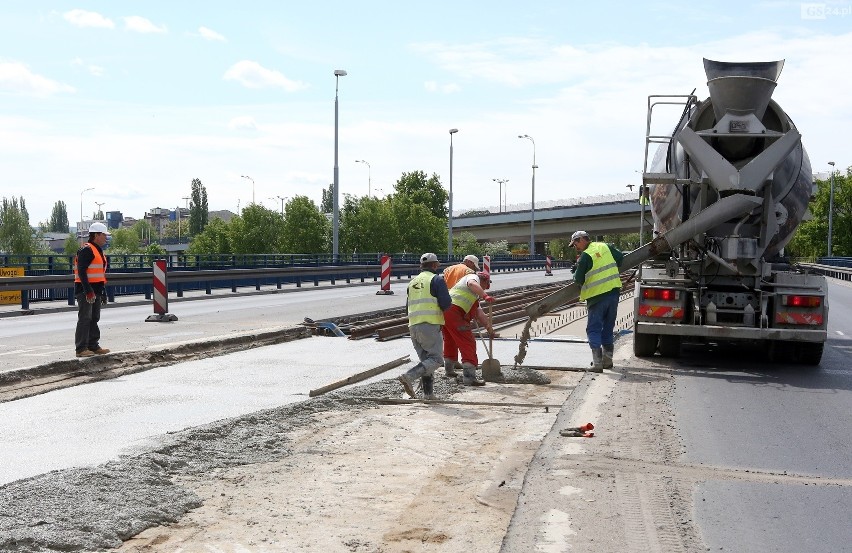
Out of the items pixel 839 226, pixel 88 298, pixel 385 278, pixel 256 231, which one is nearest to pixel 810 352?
pixel 88 298

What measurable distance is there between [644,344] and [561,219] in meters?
82.0

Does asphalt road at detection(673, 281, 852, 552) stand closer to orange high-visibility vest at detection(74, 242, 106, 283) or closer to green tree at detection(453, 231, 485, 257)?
orange high-visibility vest at detection(74, 242, 106, 283)

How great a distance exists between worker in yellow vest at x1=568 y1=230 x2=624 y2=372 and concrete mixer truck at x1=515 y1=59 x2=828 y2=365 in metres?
0.56

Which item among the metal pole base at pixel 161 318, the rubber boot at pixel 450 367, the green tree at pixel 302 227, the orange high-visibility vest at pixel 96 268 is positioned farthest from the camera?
the green tree at pixel 302 227

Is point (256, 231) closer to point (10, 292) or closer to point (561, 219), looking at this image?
point (561, 219)

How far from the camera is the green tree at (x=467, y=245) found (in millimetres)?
81137

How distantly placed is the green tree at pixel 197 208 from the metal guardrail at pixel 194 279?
4256 inches

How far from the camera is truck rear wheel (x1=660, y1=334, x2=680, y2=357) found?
506 inches

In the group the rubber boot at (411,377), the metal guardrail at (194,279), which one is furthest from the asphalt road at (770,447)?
the metal guardrail at (194,279)

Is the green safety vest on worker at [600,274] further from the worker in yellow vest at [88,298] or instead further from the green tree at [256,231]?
the green tree at [256,231]

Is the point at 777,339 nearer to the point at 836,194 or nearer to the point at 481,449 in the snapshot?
the point at 481,449

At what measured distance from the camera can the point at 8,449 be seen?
6723mm

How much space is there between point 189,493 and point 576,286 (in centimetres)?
758

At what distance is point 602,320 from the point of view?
11.7m
